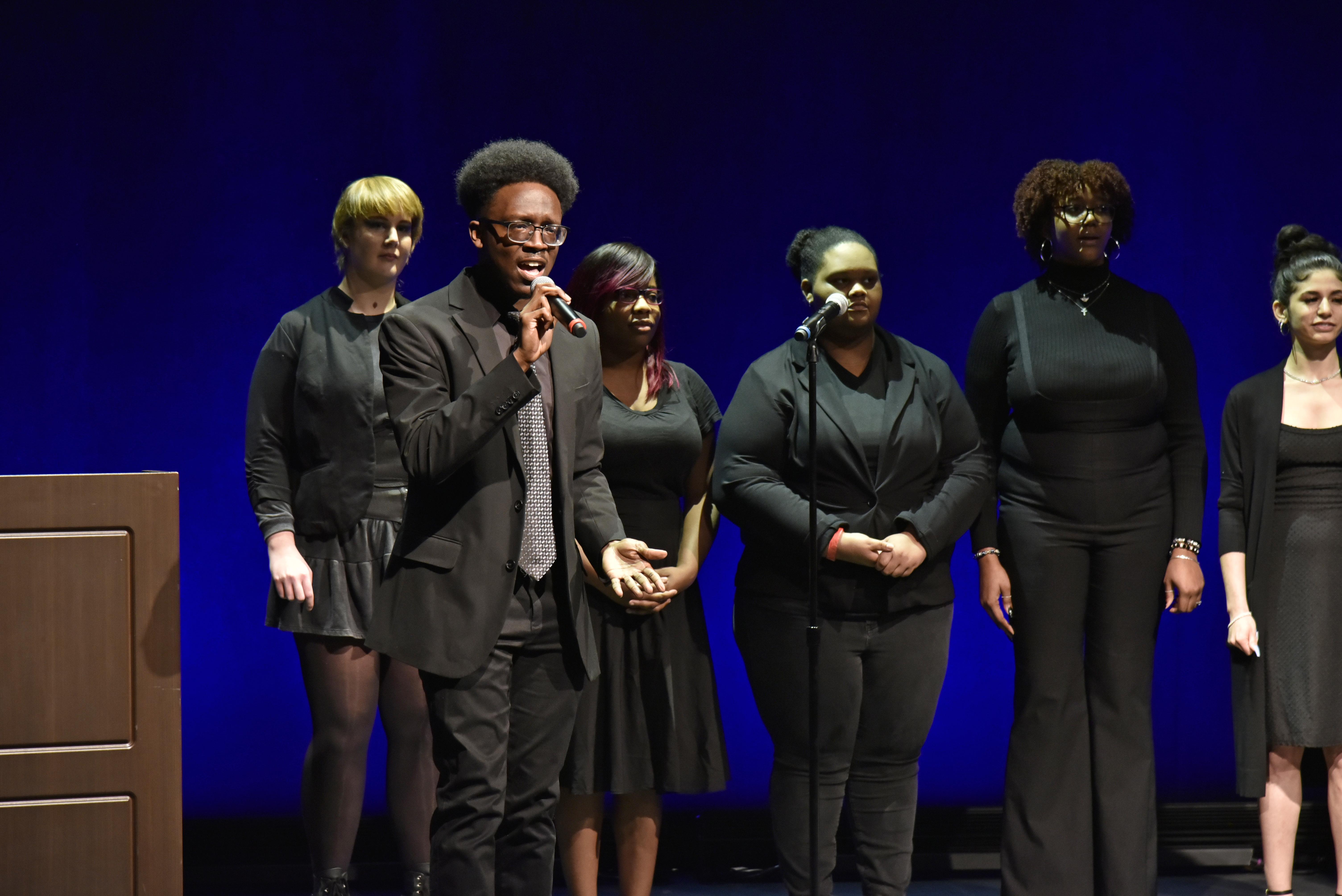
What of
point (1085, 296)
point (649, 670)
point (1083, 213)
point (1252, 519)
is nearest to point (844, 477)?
point (649, 670)

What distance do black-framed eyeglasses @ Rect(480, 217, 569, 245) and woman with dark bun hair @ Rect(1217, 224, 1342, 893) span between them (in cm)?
221

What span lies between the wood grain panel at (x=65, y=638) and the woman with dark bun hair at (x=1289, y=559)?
2.81 meters

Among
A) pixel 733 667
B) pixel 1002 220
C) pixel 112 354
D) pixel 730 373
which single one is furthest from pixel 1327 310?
pixel 112 354

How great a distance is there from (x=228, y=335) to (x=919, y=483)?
2255 millimetres

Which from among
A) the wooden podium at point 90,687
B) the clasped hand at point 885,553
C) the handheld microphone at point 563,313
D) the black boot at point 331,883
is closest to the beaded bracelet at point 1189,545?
Result: the clasped hand at point 885,553

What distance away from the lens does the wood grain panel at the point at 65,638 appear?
2656 mm

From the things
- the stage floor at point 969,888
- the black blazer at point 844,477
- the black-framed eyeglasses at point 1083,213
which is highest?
the black-framed eyeglasses at point 1083,213

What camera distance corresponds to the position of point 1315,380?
3.76m

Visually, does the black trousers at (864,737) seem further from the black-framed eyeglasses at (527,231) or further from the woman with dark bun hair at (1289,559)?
the black-framed eyeglasses at (527,231)

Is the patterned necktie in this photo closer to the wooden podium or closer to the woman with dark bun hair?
the wooden podium

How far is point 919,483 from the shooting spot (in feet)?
11.0

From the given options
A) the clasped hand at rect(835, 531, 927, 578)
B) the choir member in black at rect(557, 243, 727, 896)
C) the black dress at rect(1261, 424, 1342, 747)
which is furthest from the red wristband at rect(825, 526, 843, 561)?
the black dress at rect(1261, 424, 1342, 747)

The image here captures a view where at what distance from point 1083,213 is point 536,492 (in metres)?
1.81

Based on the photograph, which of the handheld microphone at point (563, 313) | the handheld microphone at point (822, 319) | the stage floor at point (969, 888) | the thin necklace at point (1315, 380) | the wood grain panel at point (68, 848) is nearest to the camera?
the handheld microphone at point (563, 313)
